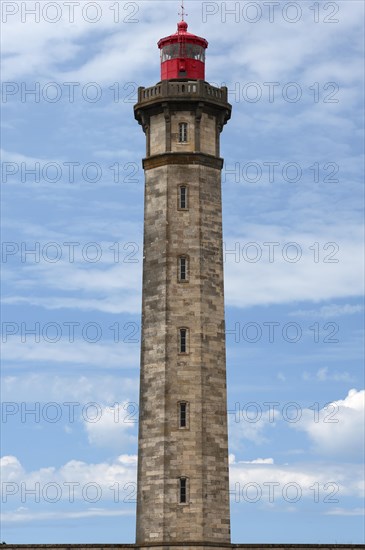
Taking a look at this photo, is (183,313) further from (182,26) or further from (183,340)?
(182,26)

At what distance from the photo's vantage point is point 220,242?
6731 cm

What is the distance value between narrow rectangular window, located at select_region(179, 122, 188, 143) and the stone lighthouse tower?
0.05 metres

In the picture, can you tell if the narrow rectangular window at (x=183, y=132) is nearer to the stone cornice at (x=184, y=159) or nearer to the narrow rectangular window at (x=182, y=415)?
the stone cornice at (x=184, y=159)

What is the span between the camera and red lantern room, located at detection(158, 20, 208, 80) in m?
69.2

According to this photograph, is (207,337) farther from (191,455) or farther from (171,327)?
(191,455)

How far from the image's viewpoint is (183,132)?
6806 cm

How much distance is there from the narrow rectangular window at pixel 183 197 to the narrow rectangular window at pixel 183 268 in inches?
112

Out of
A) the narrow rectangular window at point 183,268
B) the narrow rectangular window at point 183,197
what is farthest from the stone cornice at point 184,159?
the narrow rectangular window at point 183,268

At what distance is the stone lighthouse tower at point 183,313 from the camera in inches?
2482

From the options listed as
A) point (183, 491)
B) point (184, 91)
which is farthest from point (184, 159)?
point (183, 491)

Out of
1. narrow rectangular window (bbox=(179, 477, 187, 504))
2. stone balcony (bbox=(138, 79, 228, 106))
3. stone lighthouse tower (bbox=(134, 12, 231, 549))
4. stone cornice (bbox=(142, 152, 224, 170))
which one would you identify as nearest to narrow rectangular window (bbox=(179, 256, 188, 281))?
stone lighthouse tower (bbox=(134, 12, 231, 549))

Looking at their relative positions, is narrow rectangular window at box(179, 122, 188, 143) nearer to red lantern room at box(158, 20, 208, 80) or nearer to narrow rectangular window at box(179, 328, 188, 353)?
red lantern room at box(158, 20, 208, 80)

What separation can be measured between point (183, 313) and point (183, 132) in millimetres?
10200

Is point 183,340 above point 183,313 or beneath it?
beneath
